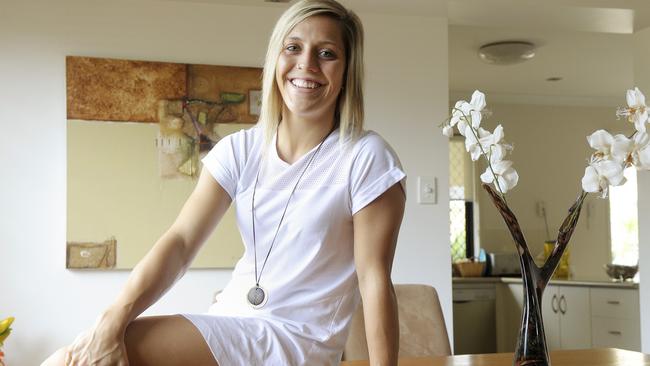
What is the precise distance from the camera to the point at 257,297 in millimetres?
A: 1359

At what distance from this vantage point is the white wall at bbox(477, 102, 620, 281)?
7.50 meters

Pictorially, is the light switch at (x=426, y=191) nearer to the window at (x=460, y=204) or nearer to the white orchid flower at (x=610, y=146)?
the white orchid flower at (x=610, y=146)

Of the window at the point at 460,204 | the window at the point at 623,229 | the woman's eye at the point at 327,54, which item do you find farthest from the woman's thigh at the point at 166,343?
the window at the point at 623,229

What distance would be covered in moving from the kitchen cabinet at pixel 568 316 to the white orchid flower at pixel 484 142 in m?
4.37

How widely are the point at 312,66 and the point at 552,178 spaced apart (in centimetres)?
648

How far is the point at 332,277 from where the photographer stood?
140cm

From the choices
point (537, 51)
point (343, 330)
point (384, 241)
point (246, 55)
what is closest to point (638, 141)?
point (384, 241)

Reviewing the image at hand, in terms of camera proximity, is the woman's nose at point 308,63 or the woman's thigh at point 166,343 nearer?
the woman's thigh at point 166,343

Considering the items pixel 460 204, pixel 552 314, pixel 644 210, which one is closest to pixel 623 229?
pixel 460 204

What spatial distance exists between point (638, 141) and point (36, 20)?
9.48 feet

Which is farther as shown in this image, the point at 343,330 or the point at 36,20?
the point at 36,20

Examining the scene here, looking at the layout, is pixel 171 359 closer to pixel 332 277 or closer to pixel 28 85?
pixel 332 277

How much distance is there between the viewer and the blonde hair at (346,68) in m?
1.46

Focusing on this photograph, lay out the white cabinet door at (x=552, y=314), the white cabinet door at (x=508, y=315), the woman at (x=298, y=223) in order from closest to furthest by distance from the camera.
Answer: the woman at (x=298, y=223), the white cabinet door at (x=552, y=314), the white cabinet door at (x=508, y=315)
